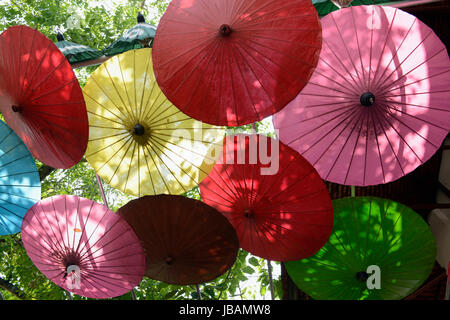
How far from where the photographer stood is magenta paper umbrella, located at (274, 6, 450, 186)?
242 cm

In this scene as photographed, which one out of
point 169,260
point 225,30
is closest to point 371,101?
point 225,30

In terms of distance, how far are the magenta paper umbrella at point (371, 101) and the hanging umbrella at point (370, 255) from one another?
0.24 meters

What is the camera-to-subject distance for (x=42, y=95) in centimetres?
249

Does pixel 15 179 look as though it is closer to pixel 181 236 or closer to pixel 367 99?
pixel 181 236

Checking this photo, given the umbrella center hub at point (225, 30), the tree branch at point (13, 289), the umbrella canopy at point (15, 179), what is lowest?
the tree branch at point (13, 289)

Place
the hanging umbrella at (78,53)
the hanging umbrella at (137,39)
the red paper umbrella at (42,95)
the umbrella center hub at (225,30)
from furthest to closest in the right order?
the hanging umbrella at (78,53) → the hanging umbrella at (137,39) → the red paper umbrella at (42,95) → the umbrella center hub at (225,30)

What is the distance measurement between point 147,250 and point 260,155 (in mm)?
1034

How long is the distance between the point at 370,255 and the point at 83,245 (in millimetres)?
2052

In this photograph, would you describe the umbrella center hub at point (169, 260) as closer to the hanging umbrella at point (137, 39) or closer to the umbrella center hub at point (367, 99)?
the umbrella center hub at point (367, 99)

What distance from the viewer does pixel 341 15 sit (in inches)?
96.0

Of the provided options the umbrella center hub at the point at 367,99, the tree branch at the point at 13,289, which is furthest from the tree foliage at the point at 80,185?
the umbrella center hub at the point at 367,99

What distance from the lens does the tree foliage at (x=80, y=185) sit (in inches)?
195

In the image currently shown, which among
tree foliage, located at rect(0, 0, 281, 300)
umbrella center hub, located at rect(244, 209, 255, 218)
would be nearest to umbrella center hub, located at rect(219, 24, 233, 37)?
umbrella center hub, located at rect(244, 209, 255, 218)
